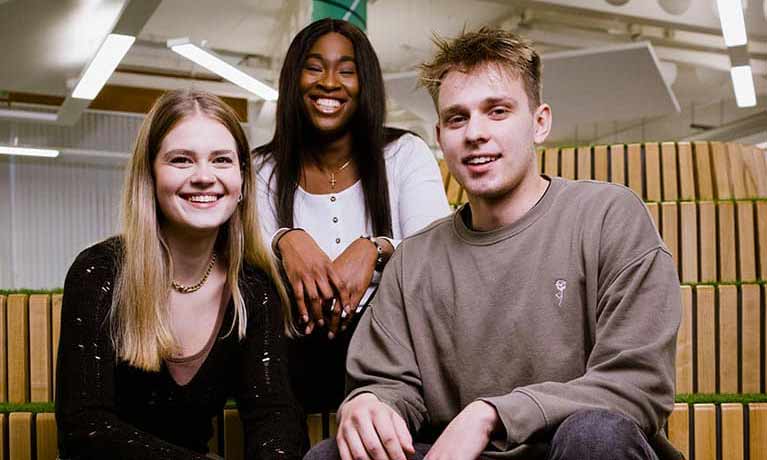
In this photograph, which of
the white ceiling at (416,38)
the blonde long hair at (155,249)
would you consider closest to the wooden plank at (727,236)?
the blonde long hair at (155,249)

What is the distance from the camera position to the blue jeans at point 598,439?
120 cm

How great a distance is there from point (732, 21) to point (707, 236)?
273 centimetres

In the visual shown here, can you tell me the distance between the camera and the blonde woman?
1.71 m

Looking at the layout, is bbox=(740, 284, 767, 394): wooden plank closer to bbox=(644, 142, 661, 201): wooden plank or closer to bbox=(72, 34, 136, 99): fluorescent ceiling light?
bbox=(644, 142, 661, 201): wooden plank

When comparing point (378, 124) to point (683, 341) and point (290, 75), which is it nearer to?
point (290, 75)

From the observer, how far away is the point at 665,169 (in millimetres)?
5012

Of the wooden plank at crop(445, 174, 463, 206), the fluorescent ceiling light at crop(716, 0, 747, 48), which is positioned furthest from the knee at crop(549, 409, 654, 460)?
the fluorescent ceiling light at crop(716, 0, 747, 48)

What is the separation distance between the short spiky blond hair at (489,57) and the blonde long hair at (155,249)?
558 mm

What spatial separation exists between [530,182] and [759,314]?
2.03 meters

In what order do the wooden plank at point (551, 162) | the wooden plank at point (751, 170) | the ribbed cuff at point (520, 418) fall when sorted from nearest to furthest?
the ribbed cuff at point (520, 418)
the wooden plank at point (551, 162)
the wooden plank at point (751, 170)

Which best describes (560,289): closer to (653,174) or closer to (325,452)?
(325,452)

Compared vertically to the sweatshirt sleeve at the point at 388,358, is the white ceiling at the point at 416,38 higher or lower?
higher

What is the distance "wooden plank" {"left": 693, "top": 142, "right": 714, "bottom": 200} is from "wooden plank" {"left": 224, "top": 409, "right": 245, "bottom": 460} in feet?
12.4

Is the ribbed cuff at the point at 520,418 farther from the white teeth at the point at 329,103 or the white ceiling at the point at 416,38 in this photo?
the white ceiling at the point at 416,38
